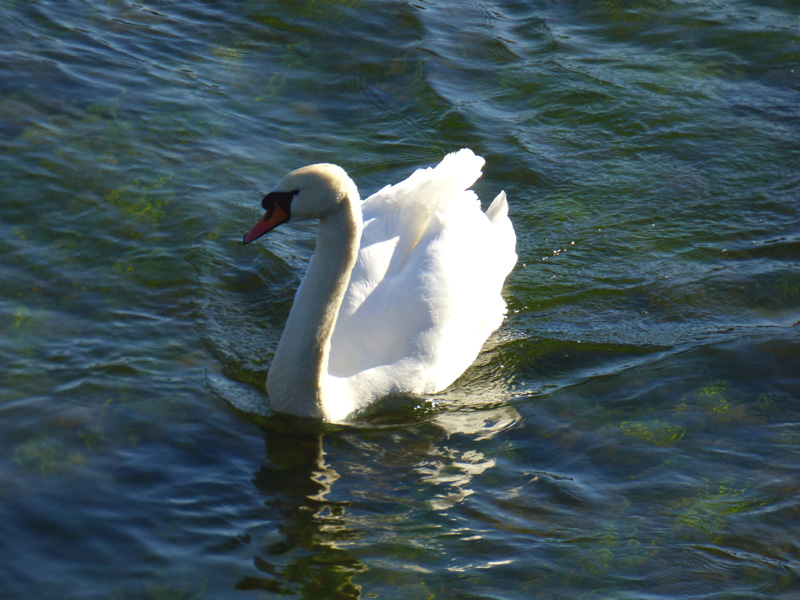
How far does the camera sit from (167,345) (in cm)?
622

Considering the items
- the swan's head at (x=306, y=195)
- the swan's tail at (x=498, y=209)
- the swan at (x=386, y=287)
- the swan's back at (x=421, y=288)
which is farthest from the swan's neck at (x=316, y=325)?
the swan's tail at (x=498, y=209)

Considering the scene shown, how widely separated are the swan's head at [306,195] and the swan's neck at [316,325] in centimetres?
13

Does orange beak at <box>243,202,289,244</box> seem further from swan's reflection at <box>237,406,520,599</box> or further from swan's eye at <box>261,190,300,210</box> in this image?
swan's reflection at <box>237,406,520,599</box>

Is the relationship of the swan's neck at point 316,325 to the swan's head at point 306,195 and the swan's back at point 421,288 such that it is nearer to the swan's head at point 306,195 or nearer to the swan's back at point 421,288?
the swan's head at point 306,195

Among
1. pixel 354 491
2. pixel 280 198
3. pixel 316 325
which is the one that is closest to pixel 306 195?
pixel 280 198

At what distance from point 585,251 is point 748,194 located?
1.96 metres

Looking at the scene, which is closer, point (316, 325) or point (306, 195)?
point (306, 195)

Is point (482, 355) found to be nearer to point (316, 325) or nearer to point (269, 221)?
point (316, 325)

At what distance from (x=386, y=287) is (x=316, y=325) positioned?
→ 0.93 metres

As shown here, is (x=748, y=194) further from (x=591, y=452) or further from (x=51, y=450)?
(x=51, y=450)

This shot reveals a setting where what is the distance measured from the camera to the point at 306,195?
5.21 m

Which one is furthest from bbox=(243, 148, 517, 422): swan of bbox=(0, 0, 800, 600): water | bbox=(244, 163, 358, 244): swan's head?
bbox=(0, 0, 800, 600): water

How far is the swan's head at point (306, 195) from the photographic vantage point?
5.19 metres

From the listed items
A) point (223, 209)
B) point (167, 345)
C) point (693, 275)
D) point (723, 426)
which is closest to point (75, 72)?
point (223, 209)
